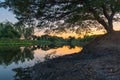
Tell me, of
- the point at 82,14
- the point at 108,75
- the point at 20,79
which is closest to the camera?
the point at 108,75

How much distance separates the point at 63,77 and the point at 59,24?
13.9 meters

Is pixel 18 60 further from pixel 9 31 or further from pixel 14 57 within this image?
pixel 9 31

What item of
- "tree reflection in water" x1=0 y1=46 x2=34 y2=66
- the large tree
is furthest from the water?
the large tree

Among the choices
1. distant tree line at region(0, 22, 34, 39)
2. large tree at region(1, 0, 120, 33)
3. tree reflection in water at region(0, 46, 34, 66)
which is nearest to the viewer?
large tree at region(1, 0, 120, 33)

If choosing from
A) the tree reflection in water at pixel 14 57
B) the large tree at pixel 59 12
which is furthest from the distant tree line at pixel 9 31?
the large tree at pixel 59 12

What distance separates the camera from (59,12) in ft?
111

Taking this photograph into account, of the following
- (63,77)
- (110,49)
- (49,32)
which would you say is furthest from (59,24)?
(63,77)

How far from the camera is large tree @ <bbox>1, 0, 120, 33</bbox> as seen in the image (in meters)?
31.4

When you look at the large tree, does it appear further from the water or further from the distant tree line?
the distant tree line

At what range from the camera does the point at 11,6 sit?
3441 centimetres

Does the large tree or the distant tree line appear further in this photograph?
the distant tree line

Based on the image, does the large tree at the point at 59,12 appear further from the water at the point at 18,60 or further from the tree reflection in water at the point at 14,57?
the tree reflection in water at the point at 14,57

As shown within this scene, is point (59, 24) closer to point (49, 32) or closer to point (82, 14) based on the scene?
point (49, 32)

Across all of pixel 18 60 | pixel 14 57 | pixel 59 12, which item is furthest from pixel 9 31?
pixel 59 12
